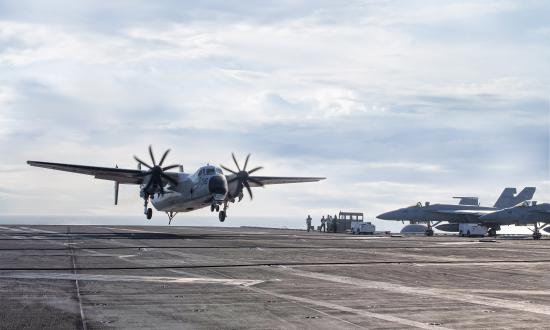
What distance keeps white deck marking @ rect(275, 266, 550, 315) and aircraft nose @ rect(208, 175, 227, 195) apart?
38.1 meters

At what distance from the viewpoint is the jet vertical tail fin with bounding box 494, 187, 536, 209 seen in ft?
398

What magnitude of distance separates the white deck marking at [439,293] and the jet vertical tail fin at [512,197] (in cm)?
10796

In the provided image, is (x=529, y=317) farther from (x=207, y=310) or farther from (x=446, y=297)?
(x=207, y=310)

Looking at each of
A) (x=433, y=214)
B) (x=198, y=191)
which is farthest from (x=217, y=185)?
(x=433, y=214)

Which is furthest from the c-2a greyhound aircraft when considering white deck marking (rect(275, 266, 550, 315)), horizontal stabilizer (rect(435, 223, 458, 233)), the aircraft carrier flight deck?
horizontal stabilizer (rect(435, 223, 458, 233))

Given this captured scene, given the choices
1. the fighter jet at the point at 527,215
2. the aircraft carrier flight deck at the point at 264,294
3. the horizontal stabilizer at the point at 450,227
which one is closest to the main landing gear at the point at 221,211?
the aircraft carrier flight deck at the point at 264,294

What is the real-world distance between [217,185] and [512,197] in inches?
3160

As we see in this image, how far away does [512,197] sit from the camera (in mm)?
123375

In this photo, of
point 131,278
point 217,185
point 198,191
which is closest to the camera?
point 131,278

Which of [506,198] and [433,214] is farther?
[506,198]

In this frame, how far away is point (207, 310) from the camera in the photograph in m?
14.0

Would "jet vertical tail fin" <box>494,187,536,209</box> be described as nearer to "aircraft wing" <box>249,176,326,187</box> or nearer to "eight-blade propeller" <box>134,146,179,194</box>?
"aircraft wing" <box>249,176,326,187</box>

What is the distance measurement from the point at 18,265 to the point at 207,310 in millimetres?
13365

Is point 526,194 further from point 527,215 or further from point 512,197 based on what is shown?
point 527,215
